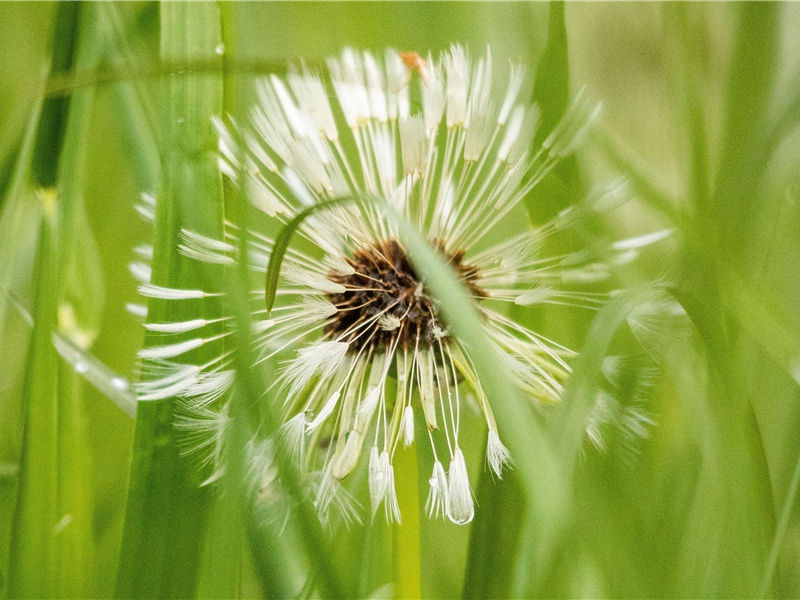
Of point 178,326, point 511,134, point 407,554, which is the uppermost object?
point 511,134

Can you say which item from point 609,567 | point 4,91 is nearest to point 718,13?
point 609,567

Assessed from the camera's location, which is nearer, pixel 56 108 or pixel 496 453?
pixel 496 453

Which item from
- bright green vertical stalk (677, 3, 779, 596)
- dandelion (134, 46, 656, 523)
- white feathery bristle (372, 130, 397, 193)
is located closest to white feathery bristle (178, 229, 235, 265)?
dandelion (134, 46, 656, 523)

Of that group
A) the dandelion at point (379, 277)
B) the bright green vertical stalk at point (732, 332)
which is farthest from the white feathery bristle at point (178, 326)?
the bright green vertical stalk at point (732, 332)

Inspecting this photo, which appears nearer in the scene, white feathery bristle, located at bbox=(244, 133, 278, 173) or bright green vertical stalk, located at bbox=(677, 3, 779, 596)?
bright green vertical stalk, located at bbox=(677, 3, 779, 596)

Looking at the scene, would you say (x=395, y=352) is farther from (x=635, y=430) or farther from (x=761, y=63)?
(x=761, y=63)

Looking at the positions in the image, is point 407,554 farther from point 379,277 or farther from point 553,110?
point 553,110

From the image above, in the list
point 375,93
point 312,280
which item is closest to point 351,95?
point 375,93

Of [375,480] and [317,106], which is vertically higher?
[317,106]

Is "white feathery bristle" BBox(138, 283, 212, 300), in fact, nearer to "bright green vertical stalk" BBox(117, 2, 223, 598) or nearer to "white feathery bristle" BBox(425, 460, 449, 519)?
"bright green vertical stalk" BBox(117, 2, 223, 598)
